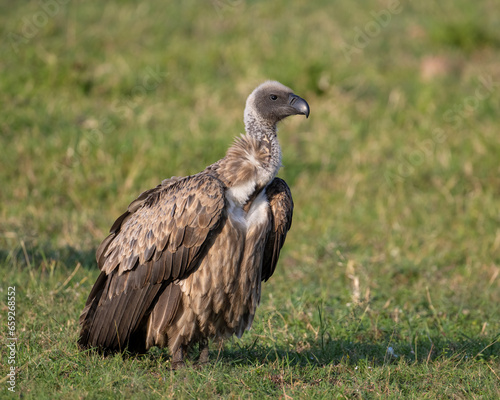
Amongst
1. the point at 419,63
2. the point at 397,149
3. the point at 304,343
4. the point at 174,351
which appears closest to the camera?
the point at 174,351

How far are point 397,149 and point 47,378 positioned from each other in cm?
657

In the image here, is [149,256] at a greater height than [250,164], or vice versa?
[250,164]

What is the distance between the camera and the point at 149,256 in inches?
179

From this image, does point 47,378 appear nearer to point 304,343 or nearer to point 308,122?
point 304,343

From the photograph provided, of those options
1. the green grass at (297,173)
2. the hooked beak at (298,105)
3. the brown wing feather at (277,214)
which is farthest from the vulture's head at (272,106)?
the green grass at (297,173)

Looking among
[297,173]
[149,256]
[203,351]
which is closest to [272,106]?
[149,256]

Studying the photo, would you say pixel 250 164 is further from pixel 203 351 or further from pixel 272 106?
pixel 203 351

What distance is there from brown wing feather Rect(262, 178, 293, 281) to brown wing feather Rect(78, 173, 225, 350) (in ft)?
1.18

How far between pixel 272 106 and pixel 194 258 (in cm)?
119

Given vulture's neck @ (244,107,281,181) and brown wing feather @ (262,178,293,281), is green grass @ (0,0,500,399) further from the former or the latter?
vulture's neck @ (244,107,281,181)

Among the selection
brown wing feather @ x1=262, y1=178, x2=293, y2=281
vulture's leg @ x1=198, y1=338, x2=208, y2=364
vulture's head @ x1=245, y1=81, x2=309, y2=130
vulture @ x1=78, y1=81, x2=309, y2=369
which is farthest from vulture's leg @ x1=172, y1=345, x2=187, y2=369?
vulture's head @ x1=245, y1=81, x2=309, y2=130

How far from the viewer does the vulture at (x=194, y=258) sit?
4.42 m

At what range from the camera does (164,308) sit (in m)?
4.54

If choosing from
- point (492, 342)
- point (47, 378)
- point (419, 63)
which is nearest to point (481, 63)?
point (419, 63)
